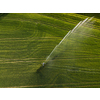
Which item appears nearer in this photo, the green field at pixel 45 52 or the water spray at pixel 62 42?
the green field at pixel 45 52

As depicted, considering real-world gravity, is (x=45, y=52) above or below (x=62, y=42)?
below

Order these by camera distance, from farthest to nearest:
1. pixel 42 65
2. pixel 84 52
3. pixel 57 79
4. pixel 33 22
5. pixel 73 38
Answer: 1. pixel 33 22
2. pixel 73 38
3. pixel 84 52
4. pixel 42 65
5. pixel 57 79

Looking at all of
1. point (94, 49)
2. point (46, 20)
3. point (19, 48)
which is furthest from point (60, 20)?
point (19, 48)

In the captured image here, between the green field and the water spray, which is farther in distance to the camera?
the water spray

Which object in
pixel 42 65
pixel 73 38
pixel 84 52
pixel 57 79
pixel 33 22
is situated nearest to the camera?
pixel 57 79

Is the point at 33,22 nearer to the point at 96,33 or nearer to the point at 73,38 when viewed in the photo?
the point at 73,38

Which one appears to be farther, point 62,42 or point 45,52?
point 62,42

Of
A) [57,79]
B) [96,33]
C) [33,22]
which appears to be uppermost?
[33,22]

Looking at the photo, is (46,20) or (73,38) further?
(46,20)
